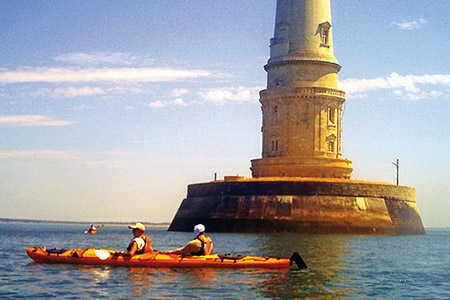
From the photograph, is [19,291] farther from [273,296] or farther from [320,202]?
[320,202]

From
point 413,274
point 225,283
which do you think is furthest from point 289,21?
point 225,283

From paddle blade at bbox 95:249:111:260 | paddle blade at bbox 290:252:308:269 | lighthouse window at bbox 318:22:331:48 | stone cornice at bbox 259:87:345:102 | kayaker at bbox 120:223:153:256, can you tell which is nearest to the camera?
kayaker at bbox 120:223:153:256

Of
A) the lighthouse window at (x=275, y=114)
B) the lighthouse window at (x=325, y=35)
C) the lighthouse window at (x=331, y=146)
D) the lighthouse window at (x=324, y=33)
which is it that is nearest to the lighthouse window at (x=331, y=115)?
the lighthouse window at (x=331, y=146)

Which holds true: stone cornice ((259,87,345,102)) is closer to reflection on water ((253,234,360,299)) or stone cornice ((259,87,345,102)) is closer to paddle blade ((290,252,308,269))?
reflection on water ((253,234,360,299))

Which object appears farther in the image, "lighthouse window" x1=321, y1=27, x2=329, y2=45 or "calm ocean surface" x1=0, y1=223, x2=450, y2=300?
"lighthouse window" x1=321, y1=27, x2=329, y2=45

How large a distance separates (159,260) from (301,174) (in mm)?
51420

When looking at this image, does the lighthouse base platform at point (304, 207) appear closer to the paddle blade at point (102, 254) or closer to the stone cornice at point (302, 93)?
the stone cornice at point (302, 93)

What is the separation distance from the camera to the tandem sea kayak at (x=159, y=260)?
31078 mm

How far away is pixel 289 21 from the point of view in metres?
84.3

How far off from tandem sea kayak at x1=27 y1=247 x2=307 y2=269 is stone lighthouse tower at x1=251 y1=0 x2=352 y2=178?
49.7 m

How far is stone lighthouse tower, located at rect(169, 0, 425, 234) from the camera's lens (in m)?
71.0

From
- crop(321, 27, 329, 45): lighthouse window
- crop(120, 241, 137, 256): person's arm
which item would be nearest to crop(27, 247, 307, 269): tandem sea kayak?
crop(120, 241, 137, 256): person's arm

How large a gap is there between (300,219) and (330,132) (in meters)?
16.9

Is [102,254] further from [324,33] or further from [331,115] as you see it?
[324,33]
